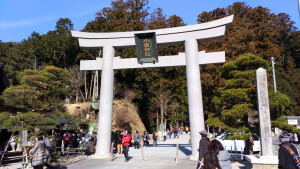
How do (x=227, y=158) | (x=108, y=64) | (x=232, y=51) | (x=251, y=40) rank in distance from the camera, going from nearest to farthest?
(x=227, y=158) → (x=108, y=64) → (x=232, y=51) → (x=251, y=40)

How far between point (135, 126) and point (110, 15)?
17.3 m

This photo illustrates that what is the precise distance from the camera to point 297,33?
4303 centimetres

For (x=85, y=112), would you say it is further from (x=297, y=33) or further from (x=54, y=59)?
(x=297, y=33)

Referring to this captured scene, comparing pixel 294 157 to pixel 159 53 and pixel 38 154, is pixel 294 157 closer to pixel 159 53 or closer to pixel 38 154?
pixel 38 154

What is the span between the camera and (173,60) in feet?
43.7

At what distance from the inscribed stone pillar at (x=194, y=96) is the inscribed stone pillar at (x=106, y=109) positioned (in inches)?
177

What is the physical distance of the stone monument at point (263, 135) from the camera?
7.96 metres

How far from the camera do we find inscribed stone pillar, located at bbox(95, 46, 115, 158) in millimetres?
12828

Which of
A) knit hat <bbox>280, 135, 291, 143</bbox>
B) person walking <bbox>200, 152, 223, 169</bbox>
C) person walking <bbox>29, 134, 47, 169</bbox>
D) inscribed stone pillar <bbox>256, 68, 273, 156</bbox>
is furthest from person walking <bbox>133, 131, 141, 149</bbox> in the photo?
knit hat <bbox>280, 135, 291, 143</bbox>

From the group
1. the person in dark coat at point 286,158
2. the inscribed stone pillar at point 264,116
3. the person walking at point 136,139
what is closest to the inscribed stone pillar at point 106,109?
the person walking at point 136,139

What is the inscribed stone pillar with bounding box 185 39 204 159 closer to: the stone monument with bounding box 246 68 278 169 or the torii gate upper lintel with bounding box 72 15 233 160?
the torii gate upper lintel with bounding box 72 15 233 160

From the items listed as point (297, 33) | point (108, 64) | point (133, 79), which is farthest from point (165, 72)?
point (297, 33)

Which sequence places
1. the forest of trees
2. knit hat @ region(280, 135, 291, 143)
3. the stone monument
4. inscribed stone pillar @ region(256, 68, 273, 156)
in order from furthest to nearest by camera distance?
1. the forest of trees
2. inscribed stone pillar @ region(256, 68, 273, 156)
3. the stone monument
4. knit hat @ region(280, 135, 291, 143)

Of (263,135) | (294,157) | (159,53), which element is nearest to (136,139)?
(263,135)
